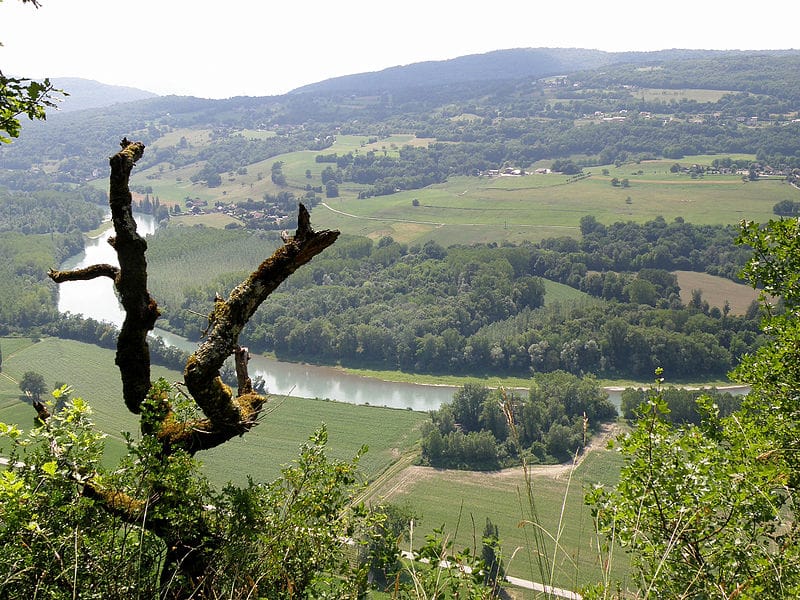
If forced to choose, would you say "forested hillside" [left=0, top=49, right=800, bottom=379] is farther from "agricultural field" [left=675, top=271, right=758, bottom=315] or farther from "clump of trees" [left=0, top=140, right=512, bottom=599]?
"clump of trees" [left=0, top=140, right=512, bottom=599]

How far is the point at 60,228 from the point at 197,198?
102ft

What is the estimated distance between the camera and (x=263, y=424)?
4856 cm

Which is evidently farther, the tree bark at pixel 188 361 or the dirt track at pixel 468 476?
the dirt track at pixel 468 476

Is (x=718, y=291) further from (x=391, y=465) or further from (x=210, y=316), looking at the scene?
(x=210, y=316)

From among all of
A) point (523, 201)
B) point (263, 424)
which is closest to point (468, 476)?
point (263, 424)

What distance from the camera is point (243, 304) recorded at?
17.1 feet

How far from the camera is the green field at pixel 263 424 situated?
136 feet

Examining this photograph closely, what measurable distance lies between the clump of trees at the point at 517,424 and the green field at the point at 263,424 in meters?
2.53

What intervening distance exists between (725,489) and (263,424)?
45.2 m

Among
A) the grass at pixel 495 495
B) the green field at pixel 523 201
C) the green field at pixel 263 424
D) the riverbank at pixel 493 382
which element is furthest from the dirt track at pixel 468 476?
the green field at pixel 523 201

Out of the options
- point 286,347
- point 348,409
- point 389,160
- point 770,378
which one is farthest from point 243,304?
point 389,160

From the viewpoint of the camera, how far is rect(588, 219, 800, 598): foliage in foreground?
5.09m

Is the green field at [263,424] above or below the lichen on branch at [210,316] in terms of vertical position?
below

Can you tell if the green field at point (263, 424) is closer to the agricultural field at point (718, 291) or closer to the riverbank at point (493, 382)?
the riverbank at point (493, 382)
